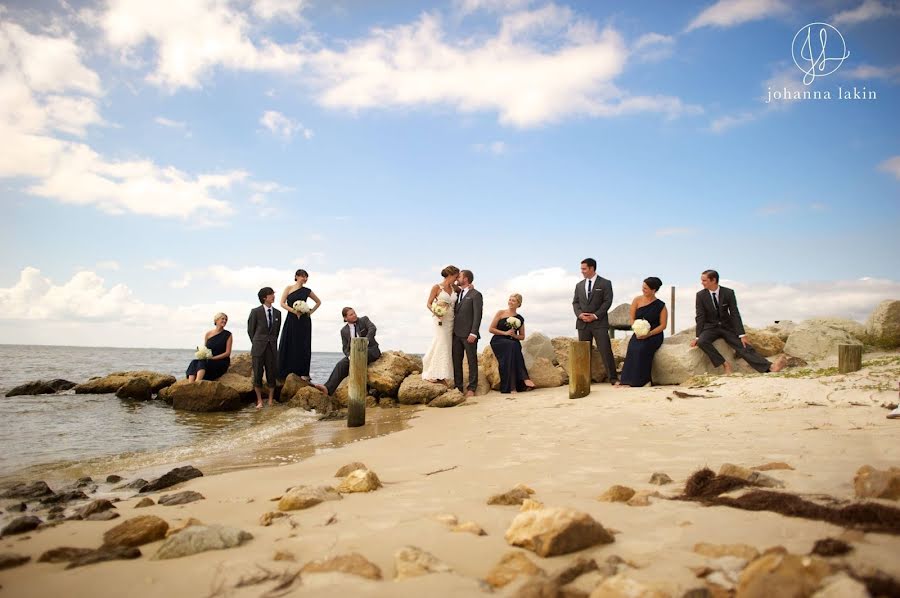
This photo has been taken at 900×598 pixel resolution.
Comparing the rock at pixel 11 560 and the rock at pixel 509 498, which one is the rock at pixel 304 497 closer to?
the rock at pixel 509 498

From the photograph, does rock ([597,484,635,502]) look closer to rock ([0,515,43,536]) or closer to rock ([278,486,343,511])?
rock ([278,486,343,511])

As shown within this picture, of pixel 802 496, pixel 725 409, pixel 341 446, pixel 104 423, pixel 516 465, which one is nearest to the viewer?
pixel 802 496

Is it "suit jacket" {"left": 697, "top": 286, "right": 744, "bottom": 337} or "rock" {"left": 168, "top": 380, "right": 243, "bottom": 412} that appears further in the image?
"rock" {"left": 168, "top": 380, "right": 243, "bottom": 412}

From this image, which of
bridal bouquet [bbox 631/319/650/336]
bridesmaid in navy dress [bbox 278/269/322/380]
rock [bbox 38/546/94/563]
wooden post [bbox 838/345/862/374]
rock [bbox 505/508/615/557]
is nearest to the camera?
rock [bbox 505/508/615/557]

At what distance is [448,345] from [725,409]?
586 cm

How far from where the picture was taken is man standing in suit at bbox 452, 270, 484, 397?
37.2 feet

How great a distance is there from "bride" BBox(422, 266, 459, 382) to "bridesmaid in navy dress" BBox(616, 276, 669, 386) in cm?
344

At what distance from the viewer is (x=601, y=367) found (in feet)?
37.8

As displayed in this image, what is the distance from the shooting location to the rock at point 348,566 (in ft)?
7.94

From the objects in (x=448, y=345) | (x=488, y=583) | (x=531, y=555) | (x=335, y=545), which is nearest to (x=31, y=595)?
(x=335, y=545)

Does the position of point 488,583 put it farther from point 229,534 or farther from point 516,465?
point 516,465

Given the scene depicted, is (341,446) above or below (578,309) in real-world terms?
below

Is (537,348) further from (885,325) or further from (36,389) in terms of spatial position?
(36,389)

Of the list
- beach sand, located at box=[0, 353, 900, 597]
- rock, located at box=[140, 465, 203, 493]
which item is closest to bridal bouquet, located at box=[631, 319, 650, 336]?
beach sand, located at box=[0, 353, 900, 597]
